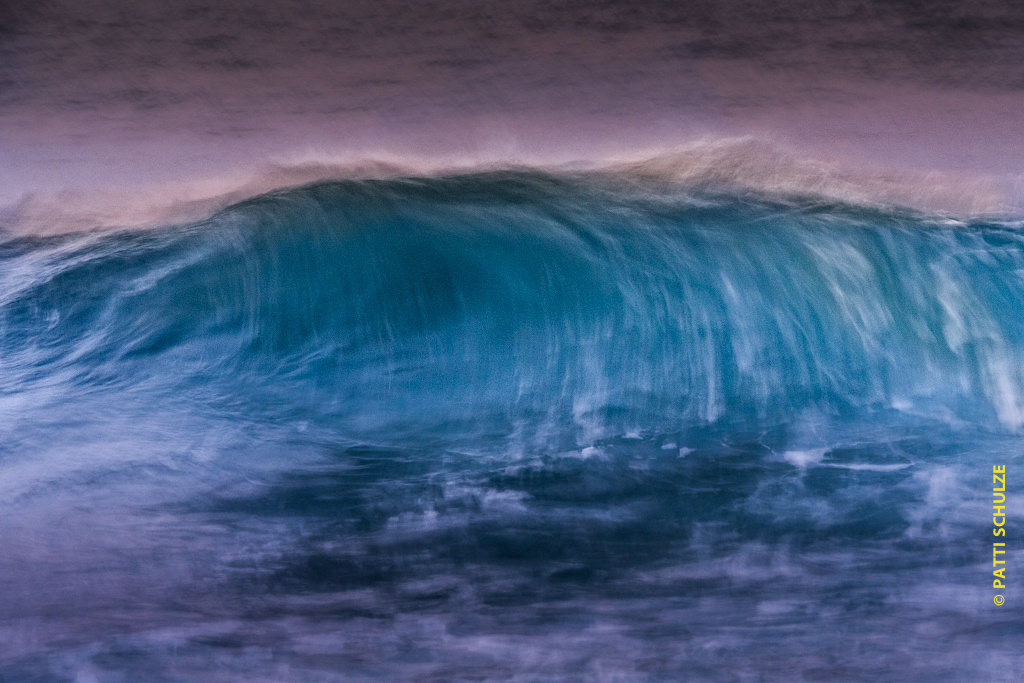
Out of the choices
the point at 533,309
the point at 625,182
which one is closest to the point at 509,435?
the point at 533,309

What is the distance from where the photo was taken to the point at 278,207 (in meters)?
1.49

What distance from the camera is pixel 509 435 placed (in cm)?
132

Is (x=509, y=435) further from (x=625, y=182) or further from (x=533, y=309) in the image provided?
(x=625, y=182)

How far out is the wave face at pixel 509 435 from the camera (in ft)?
3.95

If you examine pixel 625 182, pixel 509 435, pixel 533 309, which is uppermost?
pixel 625 182

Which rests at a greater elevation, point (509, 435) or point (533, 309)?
point (533, 309)

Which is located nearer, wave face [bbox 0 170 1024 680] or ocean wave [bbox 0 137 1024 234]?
wave face [bbox 0 170 1024 680]

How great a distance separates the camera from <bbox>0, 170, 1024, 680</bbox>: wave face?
1203 millimetres

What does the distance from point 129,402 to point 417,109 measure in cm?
78

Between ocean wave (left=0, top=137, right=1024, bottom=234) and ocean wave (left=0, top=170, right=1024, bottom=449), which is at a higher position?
ocean wave (left=0, top=137, right=1024, bottom=234)

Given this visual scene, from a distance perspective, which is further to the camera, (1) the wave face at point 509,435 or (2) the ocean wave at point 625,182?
(2) the ocean wave at point 625,182

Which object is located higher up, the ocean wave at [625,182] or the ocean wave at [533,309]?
the ocean wave at [625,182]

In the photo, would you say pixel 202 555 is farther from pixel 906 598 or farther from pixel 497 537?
pixel 906 598

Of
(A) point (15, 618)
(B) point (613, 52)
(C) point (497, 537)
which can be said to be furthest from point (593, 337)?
(A) point (15, 618)
